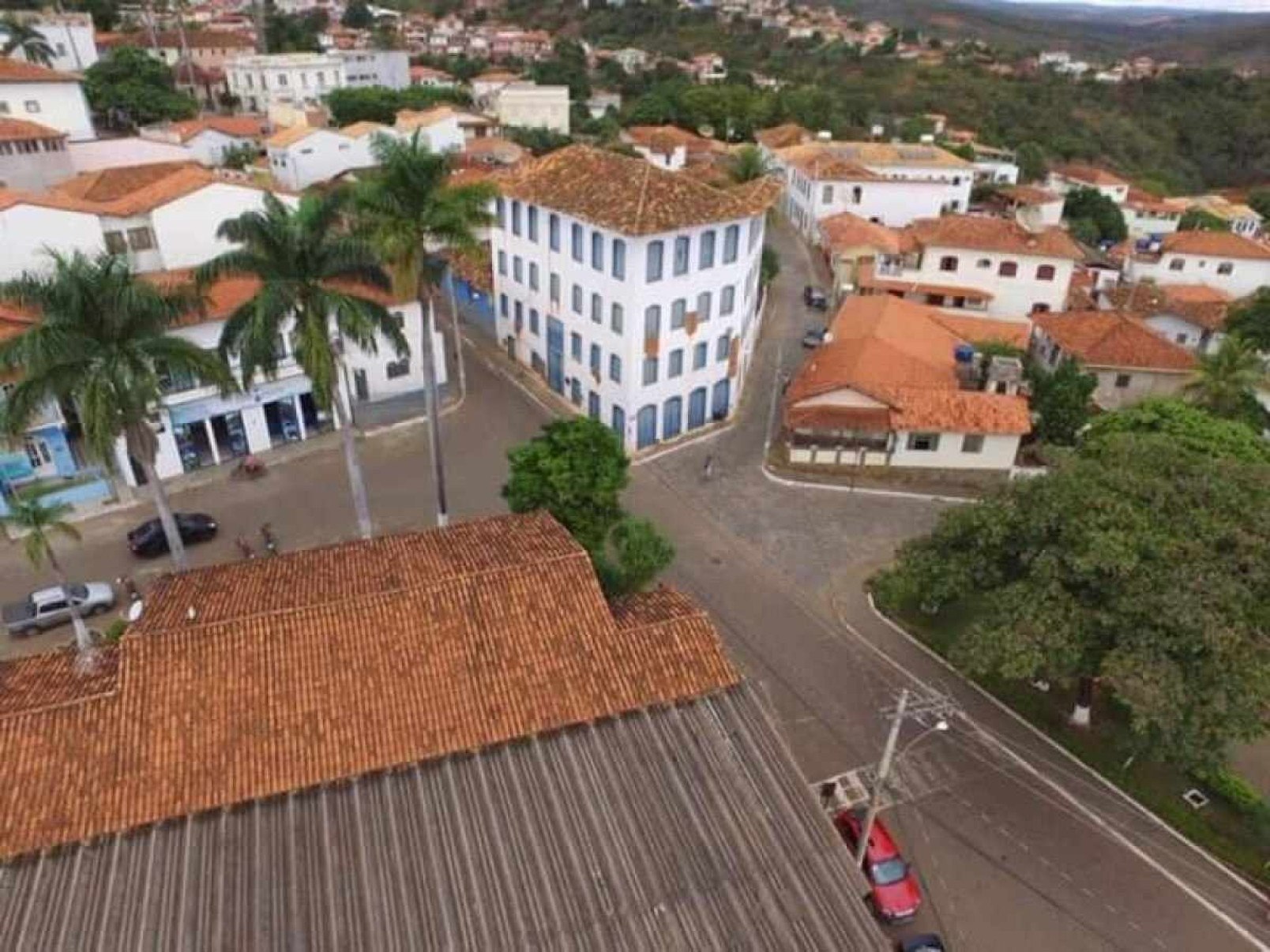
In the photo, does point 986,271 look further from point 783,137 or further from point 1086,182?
point 1086,182

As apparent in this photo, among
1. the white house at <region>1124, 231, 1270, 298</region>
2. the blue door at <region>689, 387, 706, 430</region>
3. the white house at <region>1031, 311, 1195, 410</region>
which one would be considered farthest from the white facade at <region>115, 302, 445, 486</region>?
the white house at <region>1124, 231, 1270, 298</region>

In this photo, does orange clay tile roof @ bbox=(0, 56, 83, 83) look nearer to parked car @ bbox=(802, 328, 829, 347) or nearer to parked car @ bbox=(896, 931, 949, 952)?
parked car @ bbox=(802, 328, 829, 347)

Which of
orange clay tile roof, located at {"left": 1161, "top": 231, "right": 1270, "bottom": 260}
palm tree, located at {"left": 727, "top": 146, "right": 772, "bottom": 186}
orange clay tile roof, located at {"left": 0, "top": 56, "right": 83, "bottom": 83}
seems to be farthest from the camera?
orange clay tile roof, located at {"left": 1161, "top": 231, "right": 1270, "bottom": 260}

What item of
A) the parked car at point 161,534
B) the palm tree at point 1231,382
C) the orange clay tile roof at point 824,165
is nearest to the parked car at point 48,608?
the parked car at point 161,534

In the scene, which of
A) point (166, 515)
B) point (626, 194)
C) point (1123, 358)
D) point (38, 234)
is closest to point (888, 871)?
point (166, 515)

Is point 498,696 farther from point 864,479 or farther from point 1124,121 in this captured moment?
point 1124,121

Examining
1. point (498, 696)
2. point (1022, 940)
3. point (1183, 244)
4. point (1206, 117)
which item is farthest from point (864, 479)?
point (1206, 117)

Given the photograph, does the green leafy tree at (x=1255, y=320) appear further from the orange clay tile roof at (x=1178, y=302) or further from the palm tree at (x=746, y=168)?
the palm tree at (x=746, y=168)
